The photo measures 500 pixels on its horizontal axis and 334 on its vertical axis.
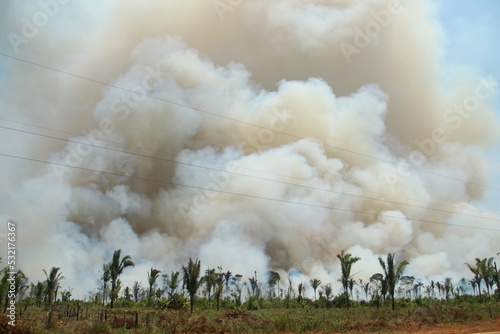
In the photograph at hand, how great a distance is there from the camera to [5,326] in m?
12.9

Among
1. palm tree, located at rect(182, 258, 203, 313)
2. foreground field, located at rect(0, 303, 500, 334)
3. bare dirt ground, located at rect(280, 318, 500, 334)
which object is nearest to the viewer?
foreground field, located at rect(0, 303, 500, 334)

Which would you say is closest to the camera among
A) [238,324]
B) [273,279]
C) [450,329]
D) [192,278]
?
[238,324]

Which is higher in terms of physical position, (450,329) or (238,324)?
(238,324)

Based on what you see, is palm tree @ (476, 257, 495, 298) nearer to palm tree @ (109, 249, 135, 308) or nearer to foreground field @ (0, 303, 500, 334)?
foreground field @ (0, 303, 500, 334)

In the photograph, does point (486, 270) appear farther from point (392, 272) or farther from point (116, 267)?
point (116, 267)

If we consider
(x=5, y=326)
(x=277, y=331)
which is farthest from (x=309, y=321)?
(x=5, y=326)

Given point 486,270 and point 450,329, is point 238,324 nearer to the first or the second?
point 450,329

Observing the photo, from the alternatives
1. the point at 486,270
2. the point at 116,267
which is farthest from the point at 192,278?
the point at 486,270

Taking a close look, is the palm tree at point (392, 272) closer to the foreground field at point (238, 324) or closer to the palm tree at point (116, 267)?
the foreground field at point (238, 324)

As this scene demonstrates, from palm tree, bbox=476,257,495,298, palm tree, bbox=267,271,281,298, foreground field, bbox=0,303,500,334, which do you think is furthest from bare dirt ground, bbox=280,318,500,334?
palm tree, bbox=267,271,281,298

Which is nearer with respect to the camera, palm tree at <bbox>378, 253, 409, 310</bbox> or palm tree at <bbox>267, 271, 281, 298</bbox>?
palm tree at <bbox>378, 253, 409, 310</bbox>

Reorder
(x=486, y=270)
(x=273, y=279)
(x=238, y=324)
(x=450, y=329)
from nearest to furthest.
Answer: (x=238, y=324) < (x=450, y=329) < (x=486, y=270) < (x=273, y=279)

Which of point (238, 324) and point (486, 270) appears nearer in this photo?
point (238, 324)

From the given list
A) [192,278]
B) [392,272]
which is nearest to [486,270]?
[392,272]
